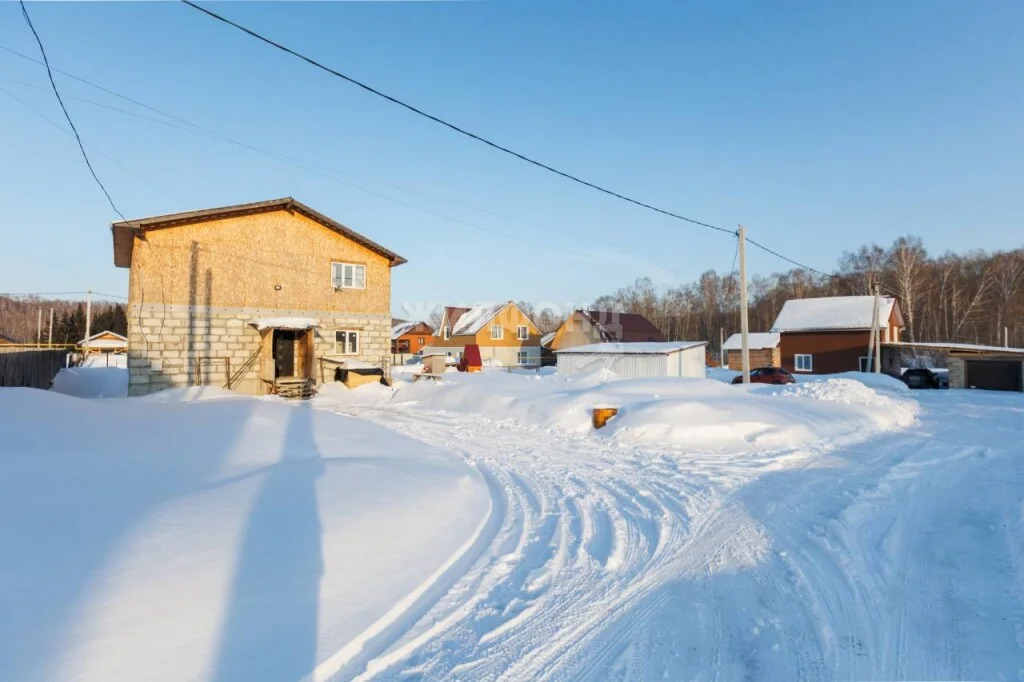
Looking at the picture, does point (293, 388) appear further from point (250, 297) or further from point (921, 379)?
point (921, 379)

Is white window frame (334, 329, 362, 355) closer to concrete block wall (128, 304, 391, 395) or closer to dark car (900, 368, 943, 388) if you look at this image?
concrete block wall (128, 304, 391, 395)

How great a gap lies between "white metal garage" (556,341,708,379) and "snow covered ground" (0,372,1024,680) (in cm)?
1865

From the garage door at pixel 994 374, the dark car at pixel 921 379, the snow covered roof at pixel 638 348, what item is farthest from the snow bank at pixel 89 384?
the garage door at pixel 994 374

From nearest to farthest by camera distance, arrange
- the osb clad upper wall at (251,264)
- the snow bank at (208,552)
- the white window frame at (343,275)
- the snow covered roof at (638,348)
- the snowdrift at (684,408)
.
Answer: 1. the snow bank at (208,552)
2. the snowdrift at (684,408)
3. the osb clad upper wall at (251,264)
4. the white window frame at (343,275)
5. the snow covered roof at (638,348)

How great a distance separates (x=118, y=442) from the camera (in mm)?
7324

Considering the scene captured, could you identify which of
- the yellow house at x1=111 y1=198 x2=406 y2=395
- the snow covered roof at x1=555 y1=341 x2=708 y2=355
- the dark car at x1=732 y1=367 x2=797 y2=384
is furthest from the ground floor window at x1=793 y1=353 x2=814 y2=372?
the yellow house at x1=111 y1=198 x2=406 y2=395

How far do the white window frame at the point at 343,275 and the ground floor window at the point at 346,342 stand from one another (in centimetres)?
200

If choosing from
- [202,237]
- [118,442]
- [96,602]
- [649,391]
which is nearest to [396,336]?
[202,237]

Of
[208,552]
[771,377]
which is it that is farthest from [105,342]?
[771,377]

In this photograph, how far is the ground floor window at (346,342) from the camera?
66.9 ft

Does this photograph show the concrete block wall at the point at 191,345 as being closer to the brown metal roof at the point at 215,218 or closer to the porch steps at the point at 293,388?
the porch steps at the point at 293,388

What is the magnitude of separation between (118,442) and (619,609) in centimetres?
791

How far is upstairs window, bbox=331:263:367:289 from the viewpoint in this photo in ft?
66.8

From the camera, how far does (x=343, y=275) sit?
20.7 meters
